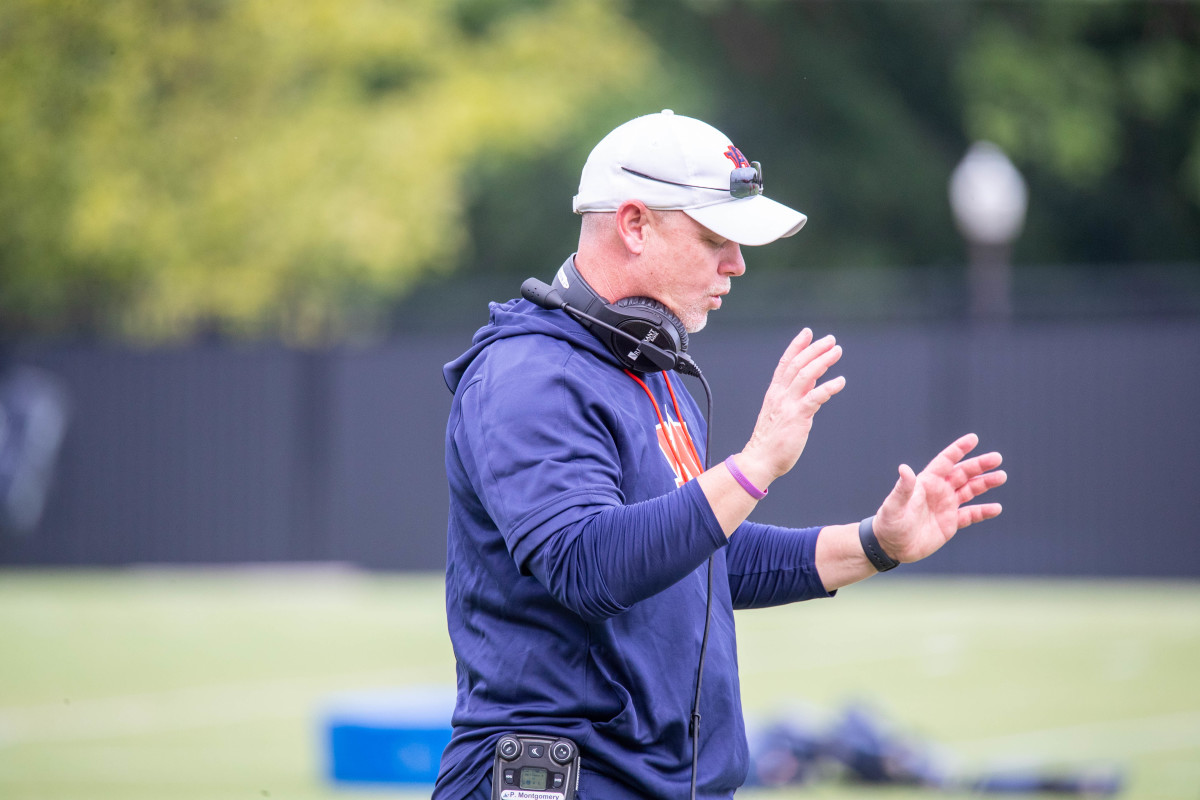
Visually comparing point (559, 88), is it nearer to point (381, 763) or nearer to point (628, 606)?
point (381, 763)

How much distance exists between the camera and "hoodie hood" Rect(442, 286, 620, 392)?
3072mm

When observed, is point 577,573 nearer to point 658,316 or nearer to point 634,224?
point 658,316

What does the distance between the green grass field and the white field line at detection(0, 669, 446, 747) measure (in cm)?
3

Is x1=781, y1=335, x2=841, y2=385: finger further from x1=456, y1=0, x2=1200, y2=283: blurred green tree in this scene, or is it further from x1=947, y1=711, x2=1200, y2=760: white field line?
x1=456, y1=0, x2=1200, y2=283: blurred green tree

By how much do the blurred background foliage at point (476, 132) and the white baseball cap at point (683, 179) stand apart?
10403 millimetres

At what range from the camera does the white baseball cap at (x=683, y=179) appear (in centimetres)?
311

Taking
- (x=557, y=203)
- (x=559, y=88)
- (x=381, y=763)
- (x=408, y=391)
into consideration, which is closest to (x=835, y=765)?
(x=381, y=763)

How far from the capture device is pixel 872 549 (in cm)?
343

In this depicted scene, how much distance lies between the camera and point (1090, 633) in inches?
Result: 513

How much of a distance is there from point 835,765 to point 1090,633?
5.98 m

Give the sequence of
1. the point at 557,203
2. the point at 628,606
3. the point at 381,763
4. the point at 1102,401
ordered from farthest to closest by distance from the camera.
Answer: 1. the point at 557,203
2. the point at 1102,401
3. the point at 381,763
4. the point at 628,606

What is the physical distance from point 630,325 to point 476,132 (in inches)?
727

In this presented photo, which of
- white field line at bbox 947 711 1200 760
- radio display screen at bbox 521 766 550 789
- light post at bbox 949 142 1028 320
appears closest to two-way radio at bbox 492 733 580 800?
radio display screen at bbox 521 766 550 789

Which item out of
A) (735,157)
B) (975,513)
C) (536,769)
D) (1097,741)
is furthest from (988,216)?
(536,769)
